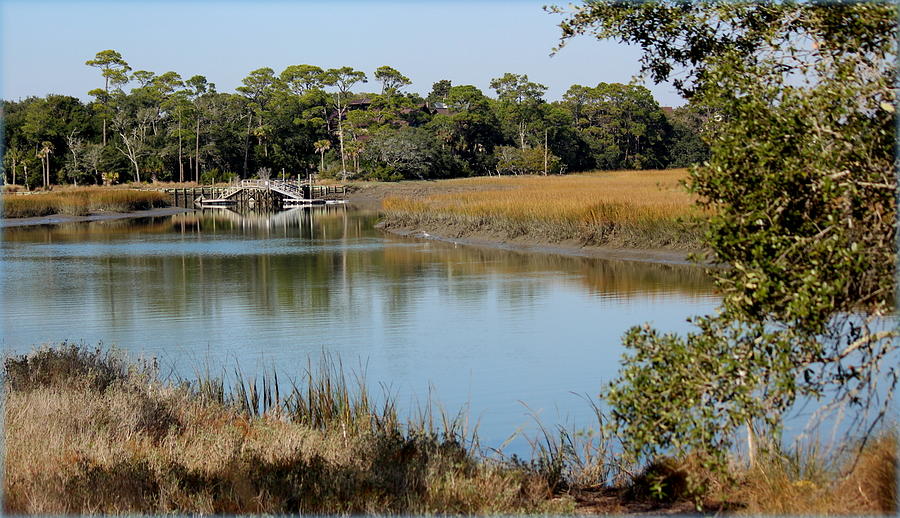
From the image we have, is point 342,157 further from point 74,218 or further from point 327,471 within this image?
point 327,471

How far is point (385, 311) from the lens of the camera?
16359mm

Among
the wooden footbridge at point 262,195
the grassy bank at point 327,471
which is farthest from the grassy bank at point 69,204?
the grassy bank at point 327,471

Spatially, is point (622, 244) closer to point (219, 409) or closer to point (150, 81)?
point (219, 409)

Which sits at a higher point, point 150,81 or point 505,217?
point 150,81

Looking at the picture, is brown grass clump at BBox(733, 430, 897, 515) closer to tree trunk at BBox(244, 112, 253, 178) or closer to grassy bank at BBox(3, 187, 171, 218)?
grassy bank at BBox(3, 187, 171, 218)

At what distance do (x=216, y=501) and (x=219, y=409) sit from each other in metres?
2.64

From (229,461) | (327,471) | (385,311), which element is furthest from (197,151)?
(327,471)

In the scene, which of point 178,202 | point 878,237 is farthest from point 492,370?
point 178,202

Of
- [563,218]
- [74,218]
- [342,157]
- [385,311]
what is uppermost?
Result: [342,157]

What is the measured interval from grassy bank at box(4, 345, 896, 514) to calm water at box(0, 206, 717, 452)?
1556 millimetres

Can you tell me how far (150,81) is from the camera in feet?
278

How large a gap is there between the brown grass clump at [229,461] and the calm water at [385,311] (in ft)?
4.85

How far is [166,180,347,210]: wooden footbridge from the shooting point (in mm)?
59969

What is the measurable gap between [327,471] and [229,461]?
61 centimetres
